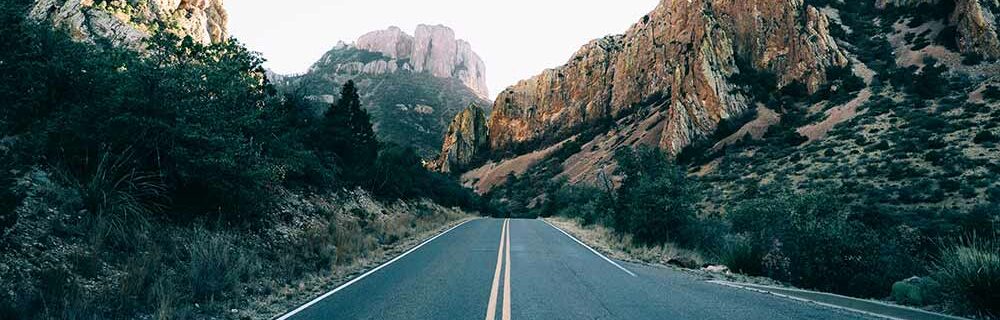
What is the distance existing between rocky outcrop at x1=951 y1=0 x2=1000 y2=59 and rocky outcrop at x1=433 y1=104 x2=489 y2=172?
99.4 metres

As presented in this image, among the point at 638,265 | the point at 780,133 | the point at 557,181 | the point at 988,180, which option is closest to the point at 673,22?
the point at 557,181

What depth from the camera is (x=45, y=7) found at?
45781mm

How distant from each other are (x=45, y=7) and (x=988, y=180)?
3132 inches

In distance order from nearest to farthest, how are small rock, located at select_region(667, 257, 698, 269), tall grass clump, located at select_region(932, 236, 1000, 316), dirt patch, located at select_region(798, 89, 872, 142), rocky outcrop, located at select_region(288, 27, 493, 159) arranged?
1. tall grass clump, located at select_region(932, 236, 1000, 316)
2. small rock, located at select_region(667, 257, 698, 269)
3. dirt patch, located at select_region(798, 89, 872, 142)
4. rocky outcrop, located at select_region(288, 27, 493, 159)

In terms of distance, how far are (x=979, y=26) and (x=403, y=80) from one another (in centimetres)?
12385

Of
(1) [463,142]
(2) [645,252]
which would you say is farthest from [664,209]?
(1) [463,142]

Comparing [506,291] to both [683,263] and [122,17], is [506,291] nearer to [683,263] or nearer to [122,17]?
[683,263]

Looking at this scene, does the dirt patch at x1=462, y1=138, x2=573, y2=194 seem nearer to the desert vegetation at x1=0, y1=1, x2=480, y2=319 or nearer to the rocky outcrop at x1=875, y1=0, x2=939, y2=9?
the rocky outcrop at x1=875, y1=0, x2=939, y2=9

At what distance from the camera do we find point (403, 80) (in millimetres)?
139875

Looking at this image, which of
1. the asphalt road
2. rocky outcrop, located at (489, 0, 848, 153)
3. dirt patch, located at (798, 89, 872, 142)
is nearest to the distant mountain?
rocky outcrop, located at (489, 0, 848, 153)

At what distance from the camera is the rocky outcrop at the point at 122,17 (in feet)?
143

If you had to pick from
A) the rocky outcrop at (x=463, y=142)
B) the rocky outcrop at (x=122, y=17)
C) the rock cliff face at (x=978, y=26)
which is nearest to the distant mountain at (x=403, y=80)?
the rocky outcrop at (x=463, y=142)

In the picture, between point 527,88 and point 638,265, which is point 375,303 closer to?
point 638,265

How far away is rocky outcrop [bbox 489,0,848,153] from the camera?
62.3 metres
